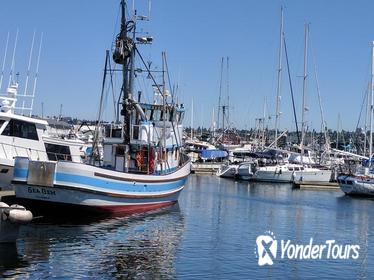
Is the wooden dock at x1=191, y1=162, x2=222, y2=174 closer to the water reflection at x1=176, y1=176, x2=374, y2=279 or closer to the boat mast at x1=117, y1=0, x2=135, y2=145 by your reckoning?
the water reflection at x1=176, y1=176, x2=374, y2=279

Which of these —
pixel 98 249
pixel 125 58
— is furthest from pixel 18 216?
pixel 125 58

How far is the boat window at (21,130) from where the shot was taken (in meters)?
31.1

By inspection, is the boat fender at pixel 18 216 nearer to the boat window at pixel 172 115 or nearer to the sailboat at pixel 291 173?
the boat window at pixel 172 115

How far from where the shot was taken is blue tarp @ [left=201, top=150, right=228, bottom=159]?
3903 inches

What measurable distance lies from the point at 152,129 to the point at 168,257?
666 inches

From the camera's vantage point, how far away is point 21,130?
31562 mm

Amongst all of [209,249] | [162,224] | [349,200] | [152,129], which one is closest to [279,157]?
[349,200]

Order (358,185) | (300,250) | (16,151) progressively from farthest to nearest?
(358,185)
(16,151)
(300,250)

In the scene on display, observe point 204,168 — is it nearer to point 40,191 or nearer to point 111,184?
point 111,184

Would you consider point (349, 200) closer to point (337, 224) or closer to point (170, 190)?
point (337, 224)

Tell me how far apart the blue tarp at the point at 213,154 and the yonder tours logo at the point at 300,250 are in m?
71.7

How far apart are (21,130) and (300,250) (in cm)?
1619

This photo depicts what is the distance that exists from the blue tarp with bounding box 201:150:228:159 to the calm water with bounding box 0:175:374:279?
196 feet

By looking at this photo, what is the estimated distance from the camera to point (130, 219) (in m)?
29.5
